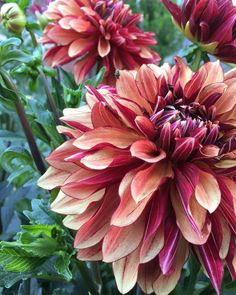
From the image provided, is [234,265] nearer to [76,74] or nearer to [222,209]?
[222,209]

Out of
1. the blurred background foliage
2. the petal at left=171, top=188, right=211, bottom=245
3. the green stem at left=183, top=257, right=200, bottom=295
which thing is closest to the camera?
the petal at left=171, top=188, right=211, bottom=245

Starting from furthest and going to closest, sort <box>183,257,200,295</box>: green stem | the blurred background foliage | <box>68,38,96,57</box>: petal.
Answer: the blurred background foliage < <box>68,38,96,57</box>: petal < <box>183,257,200,295</box>: green stem

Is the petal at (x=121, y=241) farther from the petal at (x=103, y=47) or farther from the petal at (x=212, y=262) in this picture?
the petal at (x=103, y=47)

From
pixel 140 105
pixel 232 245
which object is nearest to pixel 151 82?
pixel 140 105

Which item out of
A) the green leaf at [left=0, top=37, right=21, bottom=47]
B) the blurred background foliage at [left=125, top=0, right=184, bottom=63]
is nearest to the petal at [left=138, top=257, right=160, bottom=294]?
the green leaf at [left=0, top=37, right=21, bottom=47]

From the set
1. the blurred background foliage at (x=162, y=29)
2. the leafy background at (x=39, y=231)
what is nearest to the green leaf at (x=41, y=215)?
the leafy background at (x=39, y=231)

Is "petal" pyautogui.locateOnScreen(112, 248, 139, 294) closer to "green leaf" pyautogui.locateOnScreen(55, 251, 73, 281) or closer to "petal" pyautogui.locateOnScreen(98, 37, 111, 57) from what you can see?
"green leaf" pyautogui.locateOnScreen(55, 251, 73, 281)

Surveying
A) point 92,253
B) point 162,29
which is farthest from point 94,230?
point 162,29
